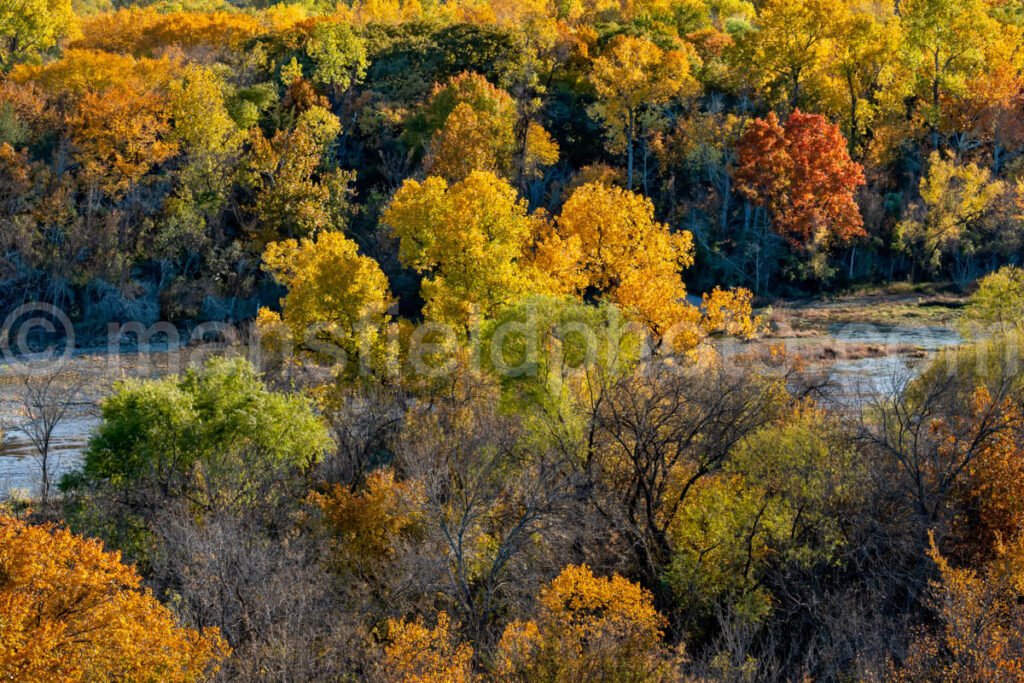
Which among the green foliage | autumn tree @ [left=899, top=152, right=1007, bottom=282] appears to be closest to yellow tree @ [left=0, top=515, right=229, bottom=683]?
the green foliage

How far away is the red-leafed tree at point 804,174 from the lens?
70.3m

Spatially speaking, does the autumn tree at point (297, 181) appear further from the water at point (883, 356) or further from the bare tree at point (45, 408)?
the water at point (883, 356)

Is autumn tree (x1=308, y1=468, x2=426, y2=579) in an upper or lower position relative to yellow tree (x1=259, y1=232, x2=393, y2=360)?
lower

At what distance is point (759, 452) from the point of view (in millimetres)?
36094

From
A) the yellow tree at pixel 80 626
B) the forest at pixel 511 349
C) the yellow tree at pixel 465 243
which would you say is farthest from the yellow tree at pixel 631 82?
the yellow tree at pixel 80 626

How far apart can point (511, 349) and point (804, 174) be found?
3461 cm

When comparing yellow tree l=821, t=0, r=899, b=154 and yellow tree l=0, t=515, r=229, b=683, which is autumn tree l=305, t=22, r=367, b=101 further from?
yellow tree l=0, t=515, r=229, b=683

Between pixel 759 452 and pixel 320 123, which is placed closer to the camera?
pixel 759 452

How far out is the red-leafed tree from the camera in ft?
231

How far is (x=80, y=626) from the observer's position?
25656 mm

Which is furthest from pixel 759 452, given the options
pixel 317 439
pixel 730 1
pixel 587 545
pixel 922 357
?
pixel 730 1

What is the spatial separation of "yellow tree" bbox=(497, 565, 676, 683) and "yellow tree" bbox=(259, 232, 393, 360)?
1671 centimetres

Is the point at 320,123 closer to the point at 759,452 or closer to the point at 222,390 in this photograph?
the point at 222,390

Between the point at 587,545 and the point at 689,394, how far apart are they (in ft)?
22.2
